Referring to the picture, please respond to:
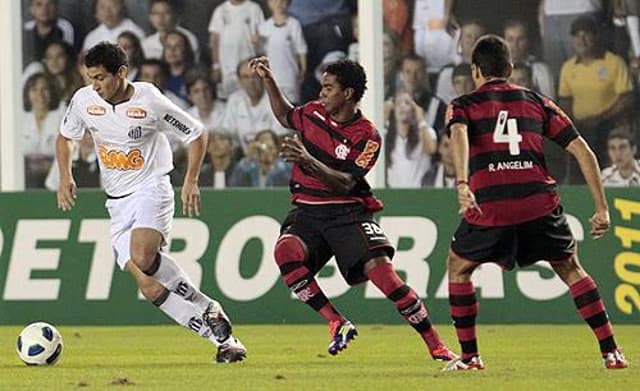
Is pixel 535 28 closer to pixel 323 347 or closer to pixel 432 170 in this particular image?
pixel 432 170

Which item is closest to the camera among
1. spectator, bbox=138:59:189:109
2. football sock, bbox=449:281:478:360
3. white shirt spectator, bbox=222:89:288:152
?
football sock, bbox=449:281:478:360

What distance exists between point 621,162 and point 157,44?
15.7 feet

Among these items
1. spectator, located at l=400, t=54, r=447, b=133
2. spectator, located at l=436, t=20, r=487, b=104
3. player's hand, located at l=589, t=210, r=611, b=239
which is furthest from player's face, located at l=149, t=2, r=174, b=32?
player's hand, located at l=589, t=210, r=611, b=239

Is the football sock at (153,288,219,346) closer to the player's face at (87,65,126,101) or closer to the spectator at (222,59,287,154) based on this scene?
the player's face at (87,65,126,101)

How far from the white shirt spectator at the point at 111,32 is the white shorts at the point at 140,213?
283 inches

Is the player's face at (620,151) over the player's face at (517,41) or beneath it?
beneath

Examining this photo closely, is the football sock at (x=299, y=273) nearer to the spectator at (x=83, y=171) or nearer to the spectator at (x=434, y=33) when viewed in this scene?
the spectator at (x=434, y=33)

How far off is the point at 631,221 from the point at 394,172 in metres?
3.07

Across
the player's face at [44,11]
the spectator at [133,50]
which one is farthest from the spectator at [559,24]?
the player's face at [44,11]

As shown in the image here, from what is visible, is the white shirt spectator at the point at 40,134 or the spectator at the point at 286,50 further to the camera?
the white shirt spectator at the point at 40,134

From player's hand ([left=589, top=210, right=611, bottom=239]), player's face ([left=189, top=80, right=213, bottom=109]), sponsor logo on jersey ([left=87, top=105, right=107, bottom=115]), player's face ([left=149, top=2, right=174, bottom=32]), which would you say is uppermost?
player's face ([left=149, top=2, right=174, bottom=32])

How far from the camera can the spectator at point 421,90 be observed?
65.2 ft

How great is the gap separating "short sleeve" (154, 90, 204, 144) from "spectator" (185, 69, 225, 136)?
6.95 meters

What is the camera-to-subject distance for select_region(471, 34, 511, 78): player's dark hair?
38.6ft
